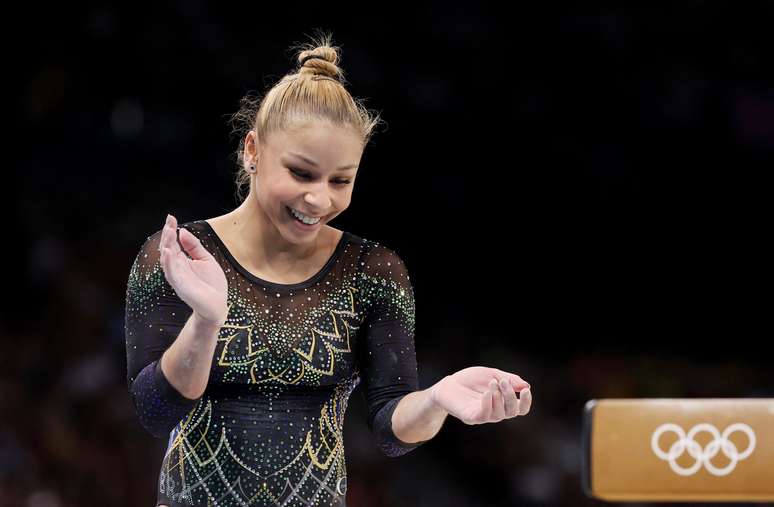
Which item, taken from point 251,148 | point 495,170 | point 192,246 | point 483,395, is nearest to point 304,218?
point 251,148

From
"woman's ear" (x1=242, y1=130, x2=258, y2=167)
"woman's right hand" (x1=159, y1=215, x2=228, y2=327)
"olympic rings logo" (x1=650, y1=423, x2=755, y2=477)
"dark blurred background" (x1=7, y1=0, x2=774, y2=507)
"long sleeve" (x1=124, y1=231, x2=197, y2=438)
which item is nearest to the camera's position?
"woman's right hand" (x1=159, y1=215, x2=228, y2=327)

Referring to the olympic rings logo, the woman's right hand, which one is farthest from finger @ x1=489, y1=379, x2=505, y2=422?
the olympic rings logo

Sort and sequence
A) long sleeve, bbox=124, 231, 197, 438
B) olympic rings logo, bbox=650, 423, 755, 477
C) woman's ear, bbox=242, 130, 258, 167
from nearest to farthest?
1. long sleeve, bbox=124, 231, 197, 438
2. woman's ear, bbox=242, 130, 258, 167
3. olympic rings logo, bbox=650, 423, 755, 477

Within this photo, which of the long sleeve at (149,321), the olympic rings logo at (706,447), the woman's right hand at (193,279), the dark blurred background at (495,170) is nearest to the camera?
the woman's right hand at (193,279)

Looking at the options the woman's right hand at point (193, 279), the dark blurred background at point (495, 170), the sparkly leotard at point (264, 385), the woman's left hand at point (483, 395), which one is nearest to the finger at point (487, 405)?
the woman's left hand at point (483, 395)

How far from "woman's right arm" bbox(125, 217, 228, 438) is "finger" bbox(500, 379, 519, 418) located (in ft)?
1.32

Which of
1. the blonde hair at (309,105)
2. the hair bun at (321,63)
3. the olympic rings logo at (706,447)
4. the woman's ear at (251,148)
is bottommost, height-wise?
the olympic rings logo at (706,447)

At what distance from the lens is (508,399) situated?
61.1 inches

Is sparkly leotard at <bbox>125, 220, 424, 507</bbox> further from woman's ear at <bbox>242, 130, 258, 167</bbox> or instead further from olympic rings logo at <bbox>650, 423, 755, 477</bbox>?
olympic rings logo at <bbox>650, 423, 755, 477</bbox>

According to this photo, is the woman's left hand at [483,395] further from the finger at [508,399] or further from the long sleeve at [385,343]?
the long sleeve at [385,343]

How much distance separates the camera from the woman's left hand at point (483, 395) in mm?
1551

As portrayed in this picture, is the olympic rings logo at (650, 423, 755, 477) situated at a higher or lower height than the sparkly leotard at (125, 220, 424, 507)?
lower

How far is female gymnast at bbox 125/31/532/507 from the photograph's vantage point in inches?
68.5

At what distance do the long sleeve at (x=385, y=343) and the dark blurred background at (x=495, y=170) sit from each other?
8.35ft
